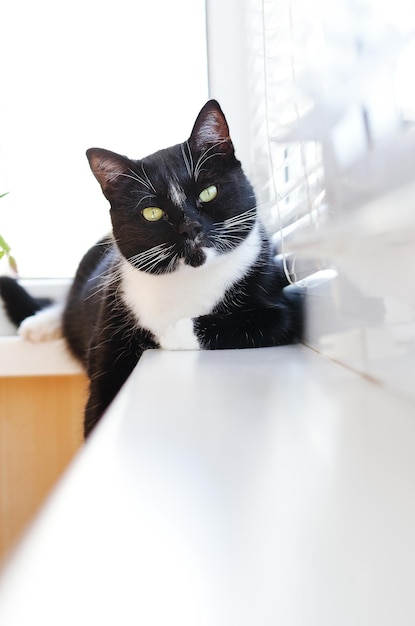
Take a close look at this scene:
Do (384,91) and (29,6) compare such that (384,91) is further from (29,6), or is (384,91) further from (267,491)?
(29,6)

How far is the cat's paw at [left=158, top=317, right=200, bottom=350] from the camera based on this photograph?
1000 mm

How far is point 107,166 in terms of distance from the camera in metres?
1.06

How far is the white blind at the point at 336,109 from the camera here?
1.54 ft

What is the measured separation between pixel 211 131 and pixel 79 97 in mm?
894

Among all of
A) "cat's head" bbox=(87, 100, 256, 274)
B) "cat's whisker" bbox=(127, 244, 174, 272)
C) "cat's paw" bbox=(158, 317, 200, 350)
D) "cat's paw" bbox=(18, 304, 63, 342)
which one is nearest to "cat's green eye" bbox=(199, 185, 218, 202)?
"cat's head" bbox=(87, 100, 256, 274)

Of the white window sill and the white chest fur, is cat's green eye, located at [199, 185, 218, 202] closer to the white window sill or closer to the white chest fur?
the white chest fur

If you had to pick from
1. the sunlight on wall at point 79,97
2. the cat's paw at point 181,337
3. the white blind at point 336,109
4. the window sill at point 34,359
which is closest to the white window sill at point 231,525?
the white blind at point 336,109

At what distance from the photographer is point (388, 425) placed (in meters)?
0.43

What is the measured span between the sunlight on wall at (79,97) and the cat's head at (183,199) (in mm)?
753

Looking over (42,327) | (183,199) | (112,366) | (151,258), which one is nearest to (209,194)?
(183,199)

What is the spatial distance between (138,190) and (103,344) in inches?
11.1

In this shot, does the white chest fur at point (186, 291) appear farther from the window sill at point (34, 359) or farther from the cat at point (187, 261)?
the window sill at point (34, 359)

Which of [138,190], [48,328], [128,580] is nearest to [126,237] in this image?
[138,190]

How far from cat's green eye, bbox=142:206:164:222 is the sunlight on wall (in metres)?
0.82
